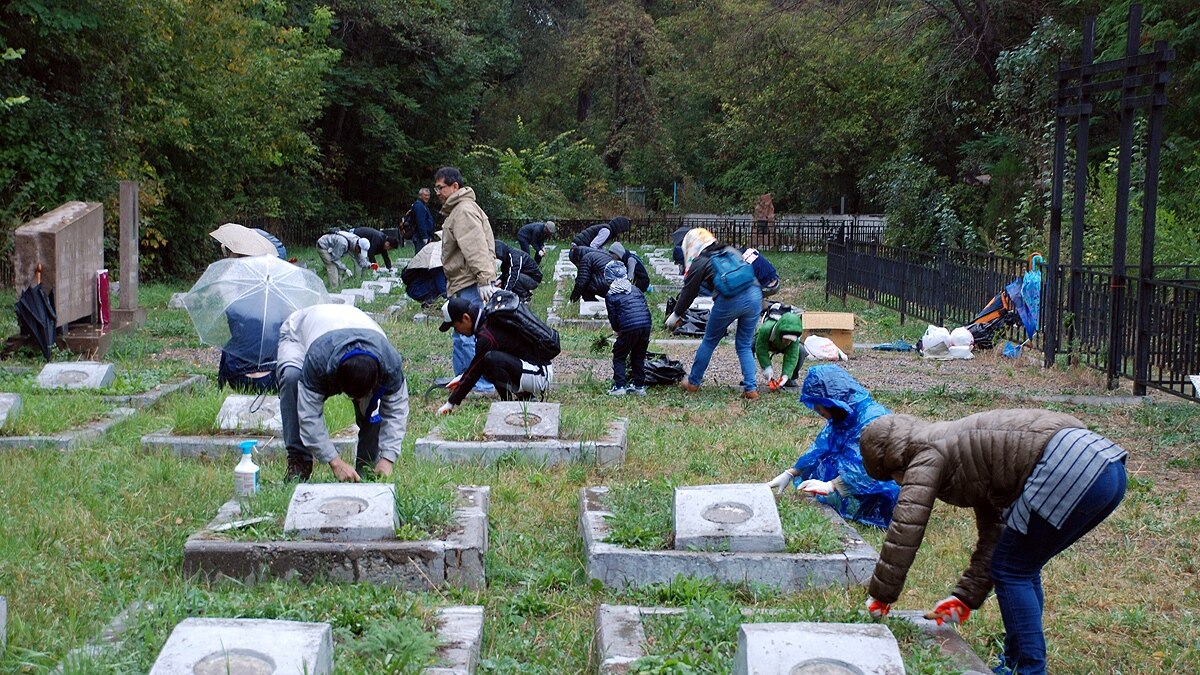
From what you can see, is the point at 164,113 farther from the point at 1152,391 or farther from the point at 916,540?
the point at 916,540

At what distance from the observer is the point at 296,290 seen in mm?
8711

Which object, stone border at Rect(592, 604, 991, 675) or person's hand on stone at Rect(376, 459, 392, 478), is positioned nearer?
stone border at Rect(592, 604, 991, 675)

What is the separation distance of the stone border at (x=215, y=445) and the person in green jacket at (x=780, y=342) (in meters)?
4.94

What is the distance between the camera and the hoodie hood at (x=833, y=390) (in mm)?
6148

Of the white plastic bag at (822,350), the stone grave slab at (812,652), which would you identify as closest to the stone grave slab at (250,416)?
the stone grave slab at (812,652)

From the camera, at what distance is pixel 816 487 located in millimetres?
6312

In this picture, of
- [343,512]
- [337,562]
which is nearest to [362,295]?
[343,512]

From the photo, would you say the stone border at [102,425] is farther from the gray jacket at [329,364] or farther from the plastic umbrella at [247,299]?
the gray jacket at [329,364]

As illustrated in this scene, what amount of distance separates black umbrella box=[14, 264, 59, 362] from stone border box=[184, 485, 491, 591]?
25.4ft

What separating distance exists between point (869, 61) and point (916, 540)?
3206 centimetres

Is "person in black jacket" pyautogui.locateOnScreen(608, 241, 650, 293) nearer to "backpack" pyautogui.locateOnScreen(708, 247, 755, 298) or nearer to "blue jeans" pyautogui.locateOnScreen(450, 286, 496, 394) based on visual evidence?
"backpack" pyautogui.locateOnScreen(708, 247, 755, 298)

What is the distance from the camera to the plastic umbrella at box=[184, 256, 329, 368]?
8.46m

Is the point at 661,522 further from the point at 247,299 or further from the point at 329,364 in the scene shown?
the point at 247,299

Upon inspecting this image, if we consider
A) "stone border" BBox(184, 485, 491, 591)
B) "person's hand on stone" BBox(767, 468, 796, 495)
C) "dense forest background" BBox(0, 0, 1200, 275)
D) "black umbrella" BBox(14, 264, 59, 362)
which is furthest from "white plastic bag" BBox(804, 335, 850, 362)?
"stone border" BBox(184, 485, 491, 591)
